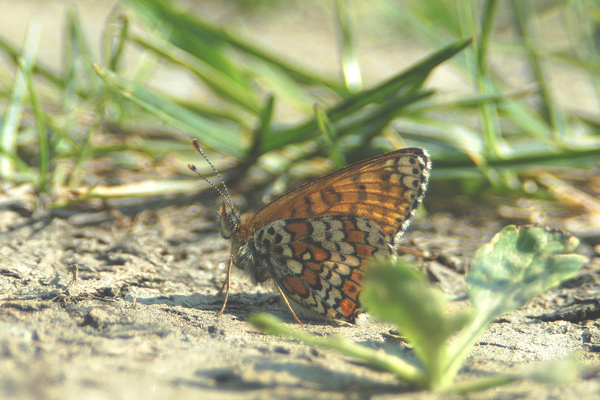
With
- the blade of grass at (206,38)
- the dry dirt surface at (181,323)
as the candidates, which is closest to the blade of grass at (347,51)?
the blade of grass at (206,38)

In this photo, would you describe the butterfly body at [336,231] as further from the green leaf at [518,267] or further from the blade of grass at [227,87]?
the blade of grass at [227,87]

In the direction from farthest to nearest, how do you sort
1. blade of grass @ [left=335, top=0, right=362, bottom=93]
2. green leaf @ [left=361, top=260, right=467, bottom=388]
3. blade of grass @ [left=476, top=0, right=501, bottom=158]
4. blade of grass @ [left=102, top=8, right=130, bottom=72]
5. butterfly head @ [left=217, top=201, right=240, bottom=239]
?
blade of grass @ [left=335, top=0, right=362, bottom=93], blade of grass @ [left=476, top=0, right=501, bottom=158], blade of grass @ [left=102, top=8, right=130, bottom=72], butterfly head @ [left=217, top=201, right=240, bottom=239], green leaf @ [left=361, top=260, right=467, bottom=388]

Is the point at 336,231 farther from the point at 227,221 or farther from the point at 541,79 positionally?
the point at 541,79

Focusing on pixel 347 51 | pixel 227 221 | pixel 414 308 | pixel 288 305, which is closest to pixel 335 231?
pixel 288 305

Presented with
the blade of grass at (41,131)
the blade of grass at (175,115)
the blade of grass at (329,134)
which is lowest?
the blade of grass at (41,131)

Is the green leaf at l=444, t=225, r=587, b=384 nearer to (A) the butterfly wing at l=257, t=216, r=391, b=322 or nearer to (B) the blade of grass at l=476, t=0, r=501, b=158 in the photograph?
(A) the butterfly wing at l=257, t=216, r=391, b=322

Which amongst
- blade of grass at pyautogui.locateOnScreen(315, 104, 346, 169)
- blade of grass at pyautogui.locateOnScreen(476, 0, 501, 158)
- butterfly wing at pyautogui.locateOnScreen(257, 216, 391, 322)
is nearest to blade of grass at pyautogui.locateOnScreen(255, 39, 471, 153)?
blade of grass at pyautogui.locateOnScreen(315, 104, 346, 169)
